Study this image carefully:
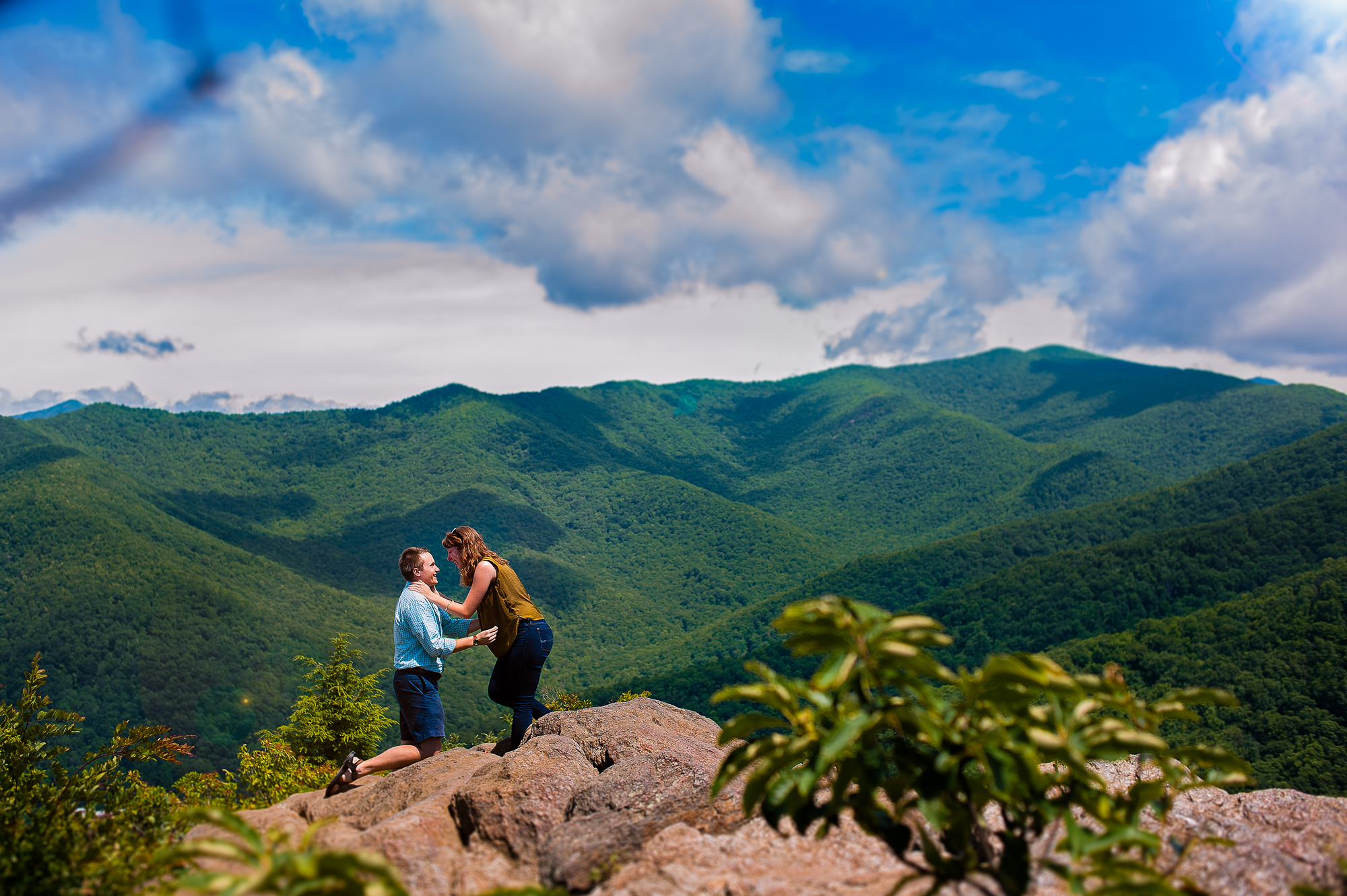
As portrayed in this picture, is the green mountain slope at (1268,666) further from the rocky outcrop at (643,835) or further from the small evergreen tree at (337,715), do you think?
the rocky outcrop at (643,835)

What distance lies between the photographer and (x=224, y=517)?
19725 cm

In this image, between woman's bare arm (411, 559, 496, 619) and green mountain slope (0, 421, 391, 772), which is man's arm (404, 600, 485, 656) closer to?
woman's bare arm (411, 559, 496, 619)

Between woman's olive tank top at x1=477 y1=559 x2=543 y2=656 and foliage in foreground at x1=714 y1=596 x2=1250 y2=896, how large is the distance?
16.8ft

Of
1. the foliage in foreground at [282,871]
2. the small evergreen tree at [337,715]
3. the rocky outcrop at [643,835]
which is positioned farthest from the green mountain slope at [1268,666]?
the foliage in foreground at [282,871]

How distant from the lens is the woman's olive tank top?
24.5ft

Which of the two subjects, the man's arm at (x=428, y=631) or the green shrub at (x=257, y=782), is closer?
the green shrub at (x=257, y=782)

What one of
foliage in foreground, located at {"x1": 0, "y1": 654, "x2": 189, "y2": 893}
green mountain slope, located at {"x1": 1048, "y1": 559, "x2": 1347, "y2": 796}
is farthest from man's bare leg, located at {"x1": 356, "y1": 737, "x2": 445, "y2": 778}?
green mountain slope, located at {"x1": 1048, "y1": 559, "x2": 1347, "y2": 796}

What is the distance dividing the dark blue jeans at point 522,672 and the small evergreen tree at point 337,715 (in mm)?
3887

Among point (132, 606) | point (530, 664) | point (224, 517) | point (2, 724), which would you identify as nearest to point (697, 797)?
point (530, 664)

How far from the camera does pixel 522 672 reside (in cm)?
774

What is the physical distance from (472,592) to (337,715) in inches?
286

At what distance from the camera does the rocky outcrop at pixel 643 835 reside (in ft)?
11.5

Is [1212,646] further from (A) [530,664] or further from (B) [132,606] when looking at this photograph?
(B) [132,606]

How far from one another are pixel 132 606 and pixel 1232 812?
140961 mm
